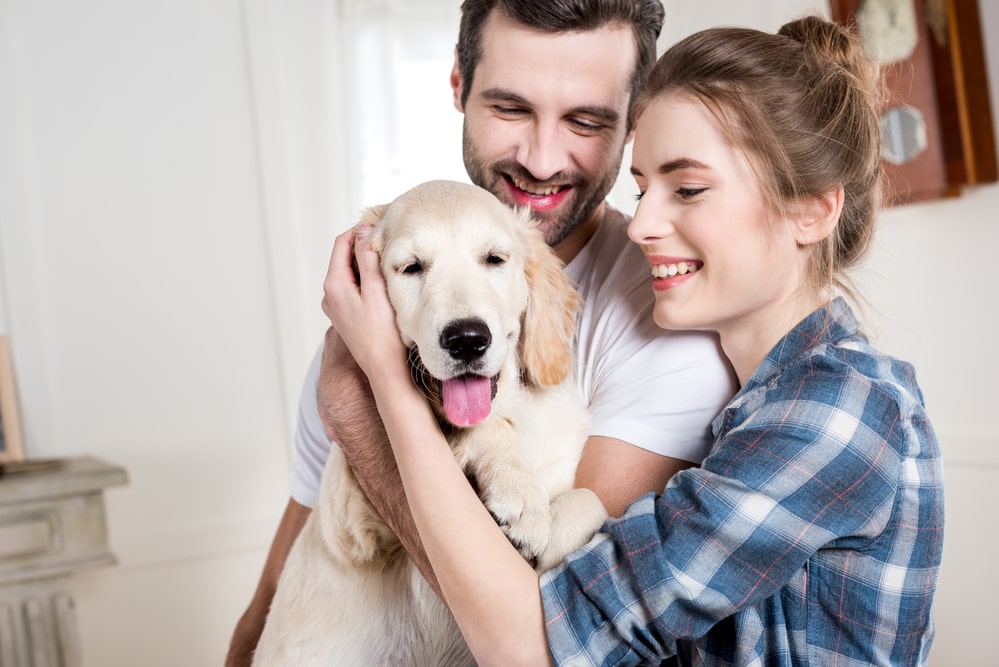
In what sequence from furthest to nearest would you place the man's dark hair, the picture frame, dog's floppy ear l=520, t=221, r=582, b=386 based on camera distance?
the picture frame
the man's dark hair
dog's floppy ear l=520, t=221, r=582, b=386

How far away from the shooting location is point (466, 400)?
4.39 feet

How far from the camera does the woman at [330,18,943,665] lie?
43.3 inches

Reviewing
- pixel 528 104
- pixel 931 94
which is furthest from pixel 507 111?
pixel 931 94

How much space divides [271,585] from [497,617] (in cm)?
89

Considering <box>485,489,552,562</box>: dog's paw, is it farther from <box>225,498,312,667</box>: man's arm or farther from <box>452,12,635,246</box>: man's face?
<box>225,498,312,667</box>: man's arm

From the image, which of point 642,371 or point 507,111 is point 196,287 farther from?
point 642,371

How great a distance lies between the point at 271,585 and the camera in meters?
1.89

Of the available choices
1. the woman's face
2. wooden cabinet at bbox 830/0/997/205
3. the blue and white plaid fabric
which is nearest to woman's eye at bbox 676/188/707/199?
the woman's face

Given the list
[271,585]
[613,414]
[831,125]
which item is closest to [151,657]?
[271,585]

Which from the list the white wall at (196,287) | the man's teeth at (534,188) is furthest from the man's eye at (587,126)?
the white wall at (196,287)

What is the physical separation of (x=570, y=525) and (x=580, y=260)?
0.69 metres

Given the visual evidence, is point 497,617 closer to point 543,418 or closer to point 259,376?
point 543,418

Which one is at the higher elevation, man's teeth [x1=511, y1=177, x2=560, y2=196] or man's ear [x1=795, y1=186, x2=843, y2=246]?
man's teeth [x1=511, y1=177, x2=560, y2=196]

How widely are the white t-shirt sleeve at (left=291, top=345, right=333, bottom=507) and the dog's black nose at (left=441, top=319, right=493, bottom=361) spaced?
61 centimetres
